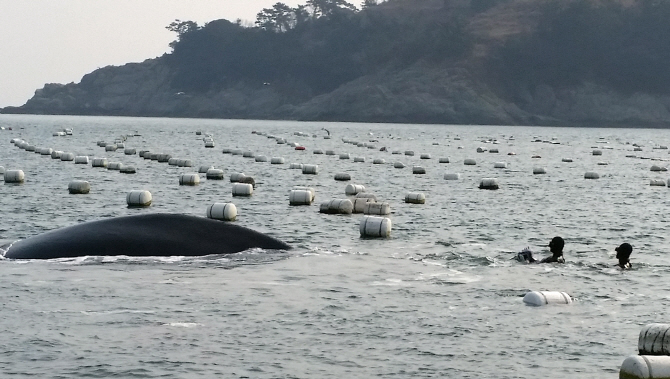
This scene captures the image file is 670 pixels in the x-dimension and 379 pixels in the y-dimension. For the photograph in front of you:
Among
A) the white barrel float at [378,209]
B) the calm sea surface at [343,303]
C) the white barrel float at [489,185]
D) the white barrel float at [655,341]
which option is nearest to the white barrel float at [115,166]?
the white barrel float at [489,185]

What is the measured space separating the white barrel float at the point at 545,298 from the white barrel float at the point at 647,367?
30.9ft

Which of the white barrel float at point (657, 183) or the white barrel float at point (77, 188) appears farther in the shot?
the white barrel float at point (657, 183)

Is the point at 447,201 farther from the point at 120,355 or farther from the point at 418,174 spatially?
the point at 120,355

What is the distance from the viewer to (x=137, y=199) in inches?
2461

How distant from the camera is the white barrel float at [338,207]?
58.4m

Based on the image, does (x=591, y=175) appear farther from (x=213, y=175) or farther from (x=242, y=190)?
(x=242, y=190)

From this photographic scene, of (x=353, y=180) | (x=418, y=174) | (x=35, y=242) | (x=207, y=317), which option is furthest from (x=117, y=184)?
(x=207, y=317)

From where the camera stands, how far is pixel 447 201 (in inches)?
2790

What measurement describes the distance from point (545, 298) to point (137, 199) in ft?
115

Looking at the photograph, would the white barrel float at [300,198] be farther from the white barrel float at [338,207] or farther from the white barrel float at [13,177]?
the white barrel float at [13,177]

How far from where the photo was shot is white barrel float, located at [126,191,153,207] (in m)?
62.5

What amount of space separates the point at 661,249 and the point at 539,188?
129ft

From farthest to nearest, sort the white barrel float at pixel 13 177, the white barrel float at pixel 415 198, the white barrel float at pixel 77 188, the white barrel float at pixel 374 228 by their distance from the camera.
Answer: the white barrel float at pixel 13 177 < the white barrel float at pixel 77 188 < the white barrel float at pixel 415 198 < the white barrel float at pixel 374 228

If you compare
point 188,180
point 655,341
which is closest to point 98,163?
point 188,180
